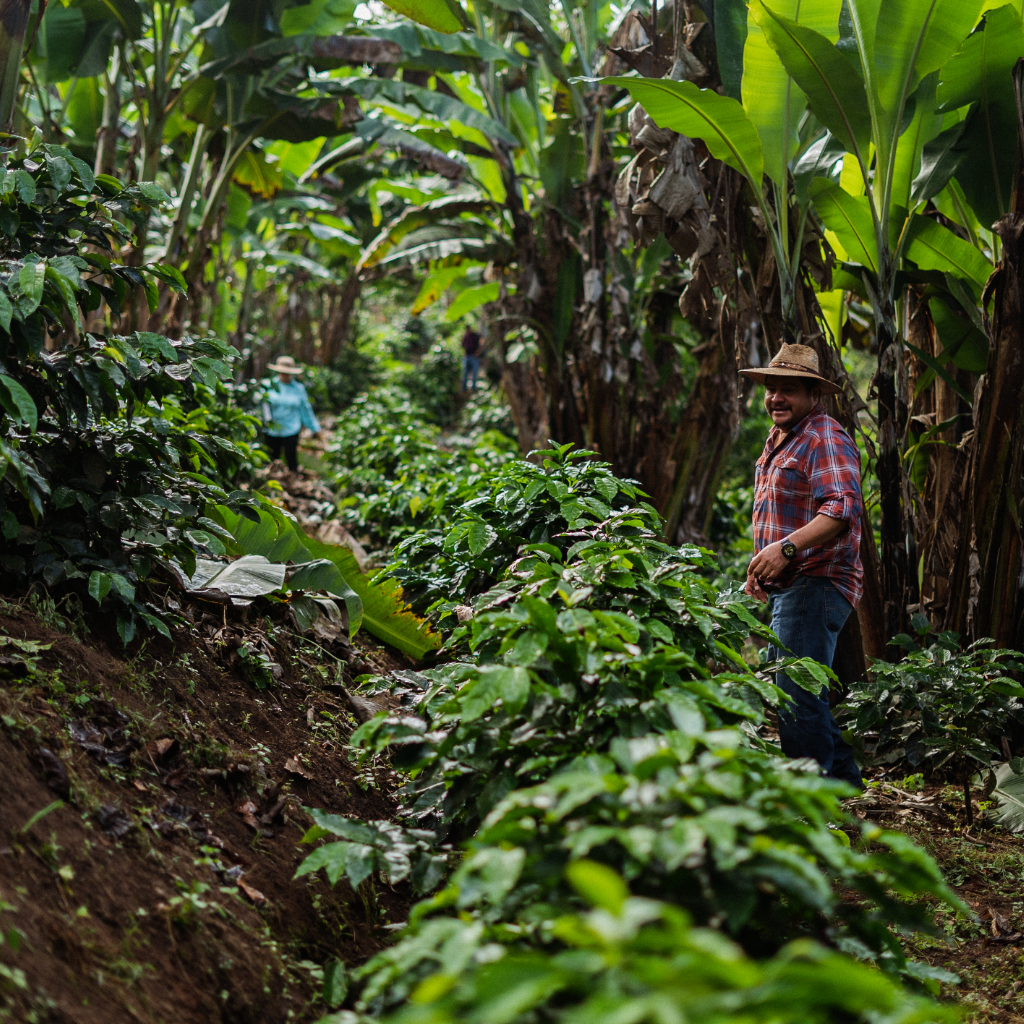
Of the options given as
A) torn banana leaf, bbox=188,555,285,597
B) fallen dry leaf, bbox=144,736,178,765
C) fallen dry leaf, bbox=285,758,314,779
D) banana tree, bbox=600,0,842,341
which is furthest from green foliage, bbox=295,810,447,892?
banana tree, bbox=600,0,842,341

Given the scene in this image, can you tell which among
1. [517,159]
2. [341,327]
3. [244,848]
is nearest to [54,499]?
[244,848]

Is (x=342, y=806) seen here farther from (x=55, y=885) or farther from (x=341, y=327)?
(x=341, y=327)

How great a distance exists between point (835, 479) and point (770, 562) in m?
0.42

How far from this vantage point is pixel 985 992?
267 cm

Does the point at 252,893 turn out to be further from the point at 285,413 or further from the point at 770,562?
the point at 285,413

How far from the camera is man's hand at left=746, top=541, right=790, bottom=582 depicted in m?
3.68

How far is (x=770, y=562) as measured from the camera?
3.68 meters

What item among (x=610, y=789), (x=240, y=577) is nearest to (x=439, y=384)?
(x=240, y=577)

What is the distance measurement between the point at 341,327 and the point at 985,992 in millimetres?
19486

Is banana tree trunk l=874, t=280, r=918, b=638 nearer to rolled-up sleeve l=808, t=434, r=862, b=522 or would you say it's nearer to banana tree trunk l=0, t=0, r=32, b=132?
rolled-up sleeve l=808, t=434, r=862, b=522

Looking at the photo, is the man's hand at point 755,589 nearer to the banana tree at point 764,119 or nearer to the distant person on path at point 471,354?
the banana tree at point 764,119

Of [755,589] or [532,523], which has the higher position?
[532,523]

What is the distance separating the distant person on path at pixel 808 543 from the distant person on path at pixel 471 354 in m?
13.7

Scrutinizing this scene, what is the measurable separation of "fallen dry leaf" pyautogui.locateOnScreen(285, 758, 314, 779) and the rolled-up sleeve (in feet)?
7.10
